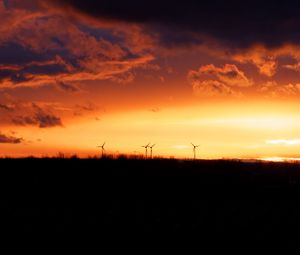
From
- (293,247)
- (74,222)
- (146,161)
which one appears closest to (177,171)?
(146,161)

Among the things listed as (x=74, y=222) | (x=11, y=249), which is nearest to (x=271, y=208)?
(x=74, y=222)

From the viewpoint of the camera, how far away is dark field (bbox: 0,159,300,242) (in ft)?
104

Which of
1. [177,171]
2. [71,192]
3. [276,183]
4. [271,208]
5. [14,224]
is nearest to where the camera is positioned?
[14,224]

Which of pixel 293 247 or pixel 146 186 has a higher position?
pixel 146 186

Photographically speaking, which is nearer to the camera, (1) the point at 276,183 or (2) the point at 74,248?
(2) the point at 74,248

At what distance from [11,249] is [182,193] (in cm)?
2878

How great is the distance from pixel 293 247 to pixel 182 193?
26508mm

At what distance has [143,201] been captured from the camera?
154ft

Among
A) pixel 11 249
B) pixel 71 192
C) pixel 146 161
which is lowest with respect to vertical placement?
pixel 11 249

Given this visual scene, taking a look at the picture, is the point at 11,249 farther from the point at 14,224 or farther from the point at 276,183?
the point at 276,183

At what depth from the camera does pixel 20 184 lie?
5697 centimetres

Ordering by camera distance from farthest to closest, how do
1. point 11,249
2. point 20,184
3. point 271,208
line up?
point 20,184
point 271,208
point 11,249

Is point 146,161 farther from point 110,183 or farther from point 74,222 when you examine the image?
point 74,222

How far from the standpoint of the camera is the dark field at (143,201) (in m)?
31.6
